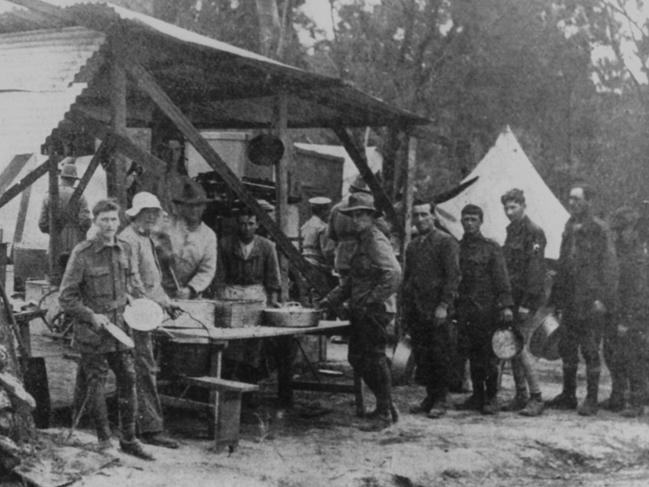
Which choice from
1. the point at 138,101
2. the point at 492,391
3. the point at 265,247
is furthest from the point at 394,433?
the point at 138,101

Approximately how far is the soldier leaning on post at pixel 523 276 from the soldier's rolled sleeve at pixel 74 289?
4189 mm

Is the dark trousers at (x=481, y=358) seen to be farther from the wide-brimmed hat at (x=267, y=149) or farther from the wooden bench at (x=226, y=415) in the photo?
the wooden bench at (x=226, y=415)

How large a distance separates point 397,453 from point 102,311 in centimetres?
239

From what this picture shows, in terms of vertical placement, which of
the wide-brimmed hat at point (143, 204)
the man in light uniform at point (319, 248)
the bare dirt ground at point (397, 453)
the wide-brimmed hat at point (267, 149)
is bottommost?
the bare dirt ground at point (397, 453)

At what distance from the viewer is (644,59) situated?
1988 cm

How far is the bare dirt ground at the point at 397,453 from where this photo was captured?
5.99 m

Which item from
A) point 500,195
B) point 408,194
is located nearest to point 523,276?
point 408,194

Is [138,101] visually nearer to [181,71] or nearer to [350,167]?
[181,71]

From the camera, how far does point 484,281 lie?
8344 millimetres

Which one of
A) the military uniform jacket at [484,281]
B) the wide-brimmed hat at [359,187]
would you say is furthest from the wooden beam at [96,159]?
the military uniform jacket at [484,281]

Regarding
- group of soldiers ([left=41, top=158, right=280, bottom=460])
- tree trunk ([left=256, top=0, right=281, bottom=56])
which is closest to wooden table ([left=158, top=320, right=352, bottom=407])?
group of soldiers ([left=41, top=158, right=280, bottom=460])

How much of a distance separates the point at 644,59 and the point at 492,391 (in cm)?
1376

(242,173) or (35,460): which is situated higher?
(242,173)

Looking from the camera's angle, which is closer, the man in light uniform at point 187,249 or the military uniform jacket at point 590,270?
the man in light uniform at point 187,249
